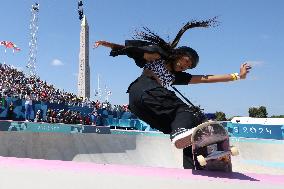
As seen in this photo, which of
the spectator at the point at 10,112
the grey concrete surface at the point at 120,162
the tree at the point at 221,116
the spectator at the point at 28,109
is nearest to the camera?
the grey concrete surface at the point at 120,162

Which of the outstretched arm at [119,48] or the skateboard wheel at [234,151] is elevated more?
the outstretched arm at [119,48]

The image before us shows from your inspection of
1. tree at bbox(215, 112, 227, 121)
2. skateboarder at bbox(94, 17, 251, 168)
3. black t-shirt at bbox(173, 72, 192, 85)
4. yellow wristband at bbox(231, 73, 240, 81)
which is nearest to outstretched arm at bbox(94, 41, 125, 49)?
skateboarder at bbox(94, 17, 251, 168)

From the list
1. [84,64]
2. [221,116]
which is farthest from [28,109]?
[221,116]

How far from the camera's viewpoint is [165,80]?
344 cm

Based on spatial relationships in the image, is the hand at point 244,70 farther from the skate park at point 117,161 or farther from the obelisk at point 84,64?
the obelisk at point 84,64

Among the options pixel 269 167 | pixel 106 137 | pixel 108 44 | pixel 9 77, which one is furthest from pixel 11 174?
pixel 9 77

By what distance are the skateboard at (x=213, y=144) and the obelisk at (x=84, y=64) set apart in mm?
48194

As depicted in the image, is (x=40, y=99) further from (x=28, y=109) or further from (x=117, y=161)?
(x=117, y=161)

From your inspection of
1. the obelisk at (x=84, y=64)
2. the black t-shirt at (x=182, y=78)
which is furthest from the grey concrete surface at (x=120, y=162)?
the obelisk at (x=84, y=64)

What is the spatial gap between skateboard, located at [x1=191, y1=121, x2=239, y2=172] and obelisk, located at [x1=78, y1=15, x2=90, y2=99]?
48.2 m

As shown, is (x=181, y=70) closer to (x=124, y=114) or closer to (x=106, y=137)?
(x=106, y=137)

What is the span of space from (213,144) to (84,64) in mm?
48900

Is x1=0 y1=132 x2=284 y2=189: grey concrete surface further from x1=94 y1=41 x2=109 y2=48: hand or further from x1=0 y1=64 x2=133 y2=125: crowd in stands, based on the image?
x1=0 y1=64 x2=133 y2=125: crowd in stands

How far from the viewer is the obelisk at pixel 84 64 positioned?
165 ft
